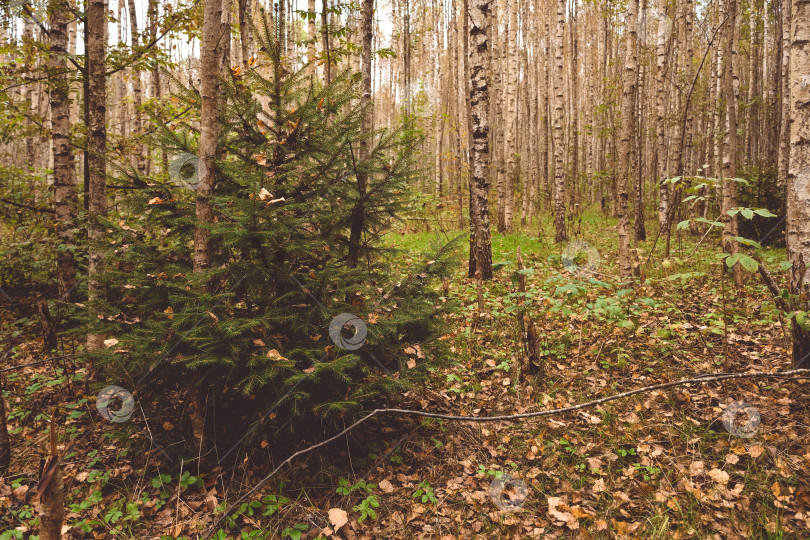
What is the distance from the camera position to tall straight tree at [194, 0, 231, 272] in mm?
2768

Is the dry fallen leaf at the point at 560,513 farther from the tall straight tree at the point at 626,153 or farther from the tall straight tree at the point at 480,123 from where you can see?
the tall straight tree at the point at 626,153

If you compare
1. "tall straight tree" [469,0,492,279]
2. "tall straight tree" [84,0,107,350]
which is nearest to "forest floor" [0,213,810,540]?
"tall straight tree" [84,0,107,350]

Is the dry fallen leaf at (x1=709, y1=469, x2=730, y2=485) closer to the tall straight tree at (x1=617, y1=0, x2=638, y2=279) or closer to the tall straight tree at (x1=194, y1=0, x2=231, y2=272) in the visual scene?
the tall straight tree at (x1=617, y1=0, x2=638, y2=279)

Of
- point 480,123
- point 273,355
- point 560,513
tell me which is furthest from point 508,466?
point 480,123

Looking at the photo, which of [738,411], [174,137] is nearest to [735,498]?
[738,411]

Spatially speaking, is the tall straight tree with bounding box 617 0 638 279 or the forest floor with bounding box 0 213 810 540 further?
the tall straight tree with bounding box 617 0 638 279

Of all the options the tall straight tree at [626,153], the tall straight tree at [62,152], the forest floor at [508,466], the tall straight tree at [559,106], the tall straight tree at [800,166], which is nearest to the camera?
the forest floor at [508,466]

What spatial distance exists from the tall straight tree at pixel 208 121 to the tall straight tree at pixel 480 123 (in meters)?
4.13

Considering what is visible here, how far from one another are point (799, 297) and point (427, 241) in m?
7.68

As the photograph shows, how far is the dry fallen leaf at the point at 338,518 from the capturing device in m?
2.63

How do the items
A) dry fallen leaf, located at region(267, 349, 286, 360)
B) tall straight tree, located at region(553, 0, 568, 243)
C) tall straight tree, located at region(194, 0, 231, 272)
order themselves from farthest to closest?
tall straight tree, located at region(553, 0, 568, 243)
tall straight tree, located at region(194, 0, 231, 272)
dry fallen leaf, located at region(267, 349, 286, 360)

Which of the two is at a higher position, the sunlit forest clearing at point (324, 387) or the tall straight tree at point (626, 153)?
the tall straight tree at point (626, 153)

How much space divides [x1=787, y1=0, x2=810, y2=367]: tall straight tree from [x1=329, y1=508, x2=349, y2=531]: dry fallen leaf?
3765mm

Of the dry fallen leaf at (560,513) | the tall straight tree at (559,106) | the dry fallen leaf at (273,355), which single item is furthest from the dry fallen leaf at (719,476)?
the tall straight tree at (559,106)
